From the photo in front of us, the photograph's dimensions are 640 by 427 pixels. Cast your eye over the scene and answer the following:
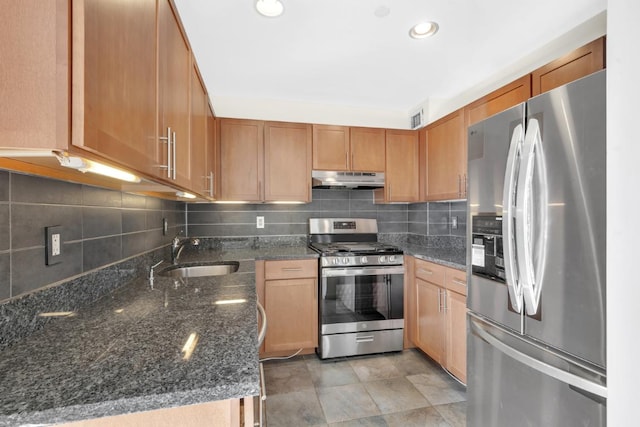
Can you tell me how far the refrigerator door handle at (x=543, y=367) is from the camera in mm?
998

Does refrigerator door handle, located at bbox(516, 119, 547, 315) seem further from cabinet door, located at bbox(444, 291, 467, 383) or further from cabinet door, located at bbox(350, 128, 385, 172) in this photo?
cabinet door, located at bbox(350, 128, 385, 172)

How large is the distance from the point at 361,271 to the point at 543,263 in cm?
150

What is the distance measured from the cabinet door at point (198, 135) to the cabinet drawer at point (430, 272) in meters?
1.83

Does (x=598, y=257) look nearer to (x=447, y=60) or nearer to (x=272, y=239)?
(x=447, y=60)

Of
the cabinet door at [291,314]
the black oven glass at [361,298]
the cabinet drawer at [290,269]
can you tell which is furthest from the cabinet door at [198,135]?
the black oven glass at [361,298]

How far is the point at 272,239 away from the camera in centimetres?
299

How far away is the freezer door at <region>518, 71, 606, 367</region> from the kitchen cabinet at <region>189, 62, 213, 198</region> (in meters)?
1.60

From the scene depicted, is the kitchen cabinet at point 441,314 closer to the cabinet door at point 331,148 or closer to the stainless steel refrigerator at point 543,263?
the stainless steel refrigerator at point 543,263

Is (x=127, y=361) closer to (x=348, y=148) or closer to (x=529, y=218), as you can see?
(x=529, y=218)

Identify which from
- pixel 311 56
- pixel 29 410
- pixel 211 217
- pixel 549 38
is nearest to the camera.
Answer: pixel 29 410

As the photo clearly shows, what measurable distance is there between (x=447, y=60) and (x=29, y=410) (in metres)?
2.67

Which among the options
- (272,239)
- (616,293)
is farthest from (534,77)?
(272,239)

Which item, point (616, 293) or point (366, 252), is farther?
point (366, 252)

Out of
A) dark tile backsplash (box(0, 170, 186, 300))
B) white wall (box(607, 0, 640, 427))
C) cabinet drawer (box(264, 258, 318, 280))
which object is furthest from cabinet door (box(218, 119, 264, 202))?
white wall (box(607, 0, 640, 427))
